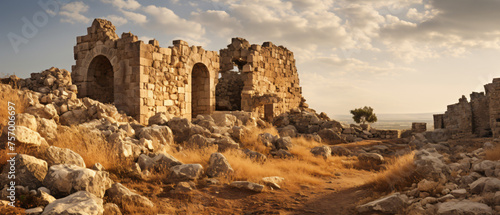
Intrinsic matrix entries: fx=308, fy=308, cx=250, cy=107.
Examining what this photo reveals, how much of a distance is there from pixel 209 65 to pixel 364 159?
7.53 metres

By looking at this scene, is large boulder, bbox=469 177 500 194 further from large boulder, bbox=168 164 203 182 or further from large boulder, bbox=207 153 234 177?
large boulder, bbox=168 164 203 182

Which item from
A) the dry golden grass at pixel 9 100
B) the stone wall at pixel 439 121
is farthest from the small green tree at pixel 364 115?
the dry golden grass at pixel 9 100

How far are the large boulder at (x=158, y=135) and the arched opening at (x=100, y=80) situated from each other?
5939mm

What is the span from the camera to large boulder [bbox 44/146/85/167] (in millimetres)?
4570

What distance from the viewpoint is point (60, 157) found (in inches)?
183

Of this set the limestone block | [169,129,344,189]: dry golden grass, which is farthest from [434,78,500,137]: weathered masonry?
the limestone block

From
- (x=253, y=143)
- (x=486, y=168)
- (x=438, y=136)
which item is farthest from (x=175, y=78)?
(x=438, y=136)

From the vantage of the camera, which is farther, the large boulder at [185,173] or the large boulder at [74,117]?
the large boulder at [74,117]

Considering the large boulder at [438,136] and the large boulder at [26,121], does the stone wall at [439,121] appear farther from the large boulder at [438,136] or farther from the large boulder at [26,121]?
the large boulder at [26,121]

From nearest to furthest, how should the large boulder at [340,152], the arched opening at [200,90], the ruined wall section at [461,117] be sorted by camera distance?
1. the large boulder at [340,152]
2. the arched opening at [200,90]
3. the ruined wall section at [461,117]

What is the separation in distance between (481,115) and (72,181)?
19123 mm

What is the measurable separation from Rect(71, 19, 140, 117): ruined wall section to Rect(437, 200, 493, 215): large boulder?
9196mm

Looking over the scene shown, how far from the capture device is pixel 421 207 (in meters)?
4.16

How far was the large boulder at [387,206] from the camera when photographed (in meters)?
4.43
